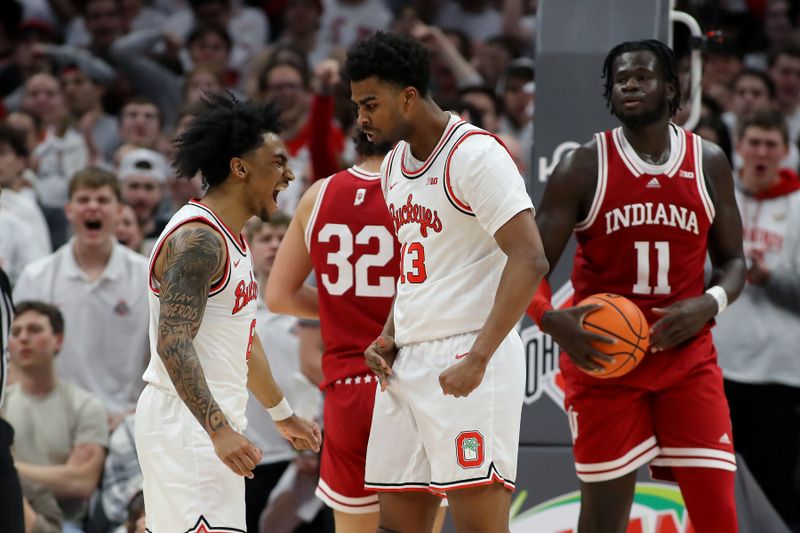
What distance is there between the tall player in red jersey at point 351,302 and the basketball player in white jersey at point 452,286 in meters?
0.69

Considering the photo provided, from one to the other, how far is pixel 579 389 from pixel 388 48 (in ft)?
5.52

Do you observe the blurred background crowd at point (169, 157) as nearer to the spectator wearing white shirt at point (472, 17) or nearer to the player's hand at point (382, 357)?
the spectator wearing white shirt at point (472, 17)

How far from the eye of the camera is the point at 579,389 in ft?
17.4

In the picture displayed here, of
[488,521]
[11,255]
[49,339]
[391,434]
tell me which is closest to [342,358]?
[391,434]

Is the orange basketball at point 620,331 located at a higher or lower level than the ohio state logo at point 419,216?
lower

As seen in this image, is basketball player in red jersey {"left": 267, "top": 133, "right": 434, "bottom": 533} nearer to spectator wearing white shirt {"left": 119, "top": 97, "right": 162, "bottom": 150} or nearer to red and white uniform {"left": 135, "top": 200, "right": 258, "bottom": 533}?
red and white uniform {"left": 135, "top": 200, "right": 258, "bottom": 533}

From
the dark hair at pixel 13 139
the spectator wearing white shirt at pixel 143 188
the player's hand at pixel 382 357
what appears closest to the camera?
the player's hand at pixel 382 357

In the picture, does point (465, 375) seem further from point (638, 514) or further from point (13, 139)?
point (13, 139)

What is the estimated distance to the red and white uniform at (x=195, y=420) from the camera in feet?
14.0

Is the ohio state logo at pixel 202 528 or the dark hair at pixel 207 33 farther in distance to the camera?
the dark hair at pixel 207 33

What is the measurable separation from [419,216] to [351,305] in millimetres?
976

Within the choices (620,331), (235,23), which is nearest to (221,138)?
(620,331)

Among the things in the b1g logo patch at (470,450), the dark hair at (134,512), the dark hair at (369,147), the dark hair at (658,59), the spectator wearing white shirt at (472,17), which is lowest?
the dark hair at (134,512)

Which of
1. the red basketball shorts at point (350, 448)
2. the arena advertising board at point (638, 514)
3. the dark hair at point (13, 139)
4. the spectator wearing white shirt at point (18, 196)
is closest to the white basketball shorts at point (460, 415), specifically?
the red basketball shorts at point (350, 448)
